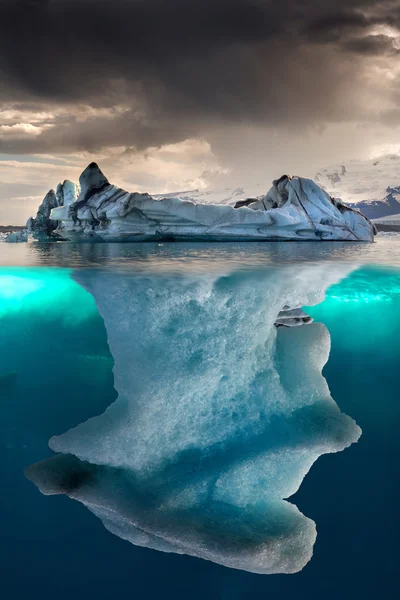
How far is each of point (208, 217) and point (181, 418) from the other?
33.9 feet

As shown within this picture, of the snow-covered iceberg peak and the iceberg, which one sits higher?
the snow-covered iceberg peak

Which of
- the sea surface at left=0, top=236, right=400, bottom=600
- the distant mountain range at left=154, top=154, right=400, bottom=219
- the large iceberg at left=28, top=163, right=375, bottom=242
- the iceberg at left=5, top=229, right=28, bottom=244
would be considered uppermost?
the distant mountain range at left=154, top=154, right=400, bottom=219

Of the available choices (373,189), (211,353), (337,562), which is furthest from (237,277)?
(373,189)

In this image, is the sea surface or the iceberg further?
the iceberg

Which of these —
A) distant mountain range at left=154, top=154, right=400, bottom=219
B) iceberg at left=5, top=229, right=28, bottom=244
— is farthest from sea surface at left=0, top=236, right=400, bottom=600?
distant mountain range at left=154, top=154, right=400, bottom=219

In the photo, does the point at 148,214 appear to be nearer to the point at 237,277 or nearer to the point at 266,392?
the point at 237,277

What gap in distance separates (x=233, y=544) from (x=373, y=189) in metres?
83.8

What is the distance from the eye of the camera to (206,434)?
4141 millimetres

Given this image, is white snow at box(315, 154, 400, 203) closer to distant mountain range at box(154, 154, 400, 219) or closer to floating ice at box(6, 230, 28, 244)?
distant mountain range at box(154, 154, 400, 219)

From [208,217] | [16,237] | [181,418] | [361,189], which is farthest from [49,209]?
[361,189]

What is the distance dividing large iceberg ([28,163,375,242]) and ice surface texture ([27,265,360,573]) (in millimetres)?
8839

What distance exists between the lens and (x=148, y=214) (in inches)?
543

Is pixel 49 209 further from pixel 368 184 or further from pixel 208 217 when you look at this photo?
pixel 368 184

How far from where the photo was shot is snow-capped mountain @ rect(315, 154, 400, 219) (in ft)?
217
